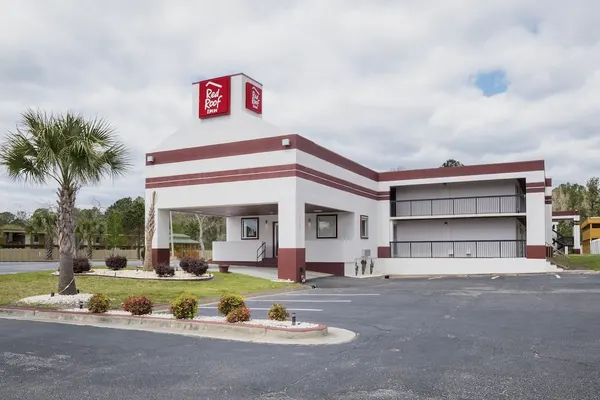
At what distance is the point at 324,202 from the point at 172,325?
57.2ft

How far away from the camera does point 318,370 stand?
26.1 ft

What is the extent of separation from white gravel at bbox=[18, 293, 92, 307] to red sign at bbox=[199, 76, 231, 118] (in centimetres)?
1460

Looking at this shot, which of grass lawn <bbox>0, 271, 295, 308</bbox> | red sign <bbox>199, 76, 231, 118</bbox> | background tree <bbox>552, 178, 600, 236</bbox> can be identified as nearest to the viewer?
grass lawn <bbox>0, 271, 295, 308</bbox>

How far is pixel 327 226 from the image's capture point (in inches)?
1288

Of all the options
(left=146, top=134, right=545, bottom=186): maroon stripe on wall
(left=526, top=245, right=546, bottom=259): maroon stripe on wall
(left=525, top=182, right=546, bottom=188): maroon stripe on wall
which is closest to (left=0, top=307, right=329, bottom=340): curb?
(left=146, top=134, right=545, bottom=186): maroon stripe on wall

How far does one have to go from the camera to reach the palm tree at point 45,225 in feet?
179

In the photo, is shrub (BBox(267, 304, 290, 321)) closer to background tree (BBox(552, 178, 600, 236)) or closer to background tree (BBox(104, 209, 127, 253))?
background tree (BBox(104, 209, 127, 253))

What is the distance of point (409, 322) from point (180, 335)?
5080 mm

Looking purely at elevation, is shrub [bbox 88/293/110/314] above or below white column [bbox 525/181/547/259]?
below

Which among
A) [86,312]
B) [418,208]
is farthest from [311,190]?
[86,312]

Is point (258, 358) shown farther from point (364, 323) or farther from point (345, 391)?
point (364, 323)

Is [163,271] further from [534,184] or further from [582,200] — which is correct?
[582,200]

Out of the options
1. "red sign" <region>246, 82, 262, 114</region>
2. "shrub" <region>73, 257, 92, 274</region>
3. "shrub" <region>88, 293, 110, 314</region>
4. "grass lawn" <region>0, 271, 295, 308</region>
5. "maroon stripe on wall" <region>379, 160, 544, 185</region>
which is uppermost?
"red sign" <region>246, 82, 262, 114</region>

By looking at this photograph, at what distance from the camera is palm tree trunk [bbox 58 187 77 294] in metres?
16.7
